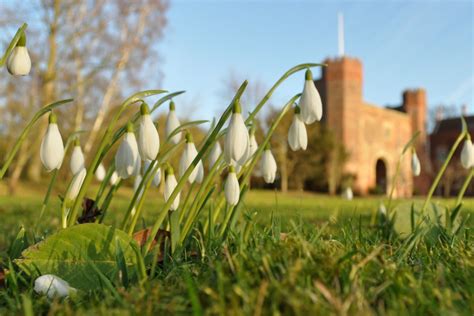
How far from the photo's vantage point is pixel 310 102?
1649 mm

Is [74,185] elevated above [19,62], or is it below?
below

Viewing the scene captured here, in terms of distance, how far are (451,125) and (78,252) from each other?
43989mm

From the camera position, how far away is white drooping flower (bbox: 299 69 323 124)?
165 centimetres

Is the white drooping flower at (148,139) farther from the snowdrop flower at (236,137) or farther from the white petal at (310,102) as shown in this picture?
the white petal at (310,102)

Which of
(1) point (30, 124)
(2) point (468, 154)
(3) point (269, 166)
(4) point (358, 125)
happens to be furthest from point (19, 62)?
(4) point (358, 125)

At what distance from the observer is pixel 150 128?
4.95 feet

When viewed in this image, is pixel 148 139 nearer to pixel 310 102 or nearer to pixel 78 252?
pixel 78 252

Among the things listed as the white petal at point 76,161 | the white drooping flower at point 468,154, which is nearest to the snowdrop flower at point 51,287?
the white petal at point 76,161

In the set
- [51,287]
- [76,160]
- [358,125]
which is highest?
[358,125]

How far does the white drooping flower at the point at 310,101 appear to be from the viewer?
1.65 m

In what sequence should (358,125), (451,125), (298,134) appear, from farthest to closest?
(451,125) < (358,125) < (298,134)

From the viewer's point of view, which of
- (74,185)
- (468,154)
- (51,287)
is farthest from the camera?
(468,154)

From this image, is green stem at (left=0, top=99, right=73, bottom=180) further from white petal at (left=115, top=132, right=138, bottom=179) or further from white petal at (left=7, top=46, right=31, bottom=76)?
white petal at (left=115, top=132, right=138, bottom=179)

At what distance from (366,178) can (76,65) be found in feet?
75.4
